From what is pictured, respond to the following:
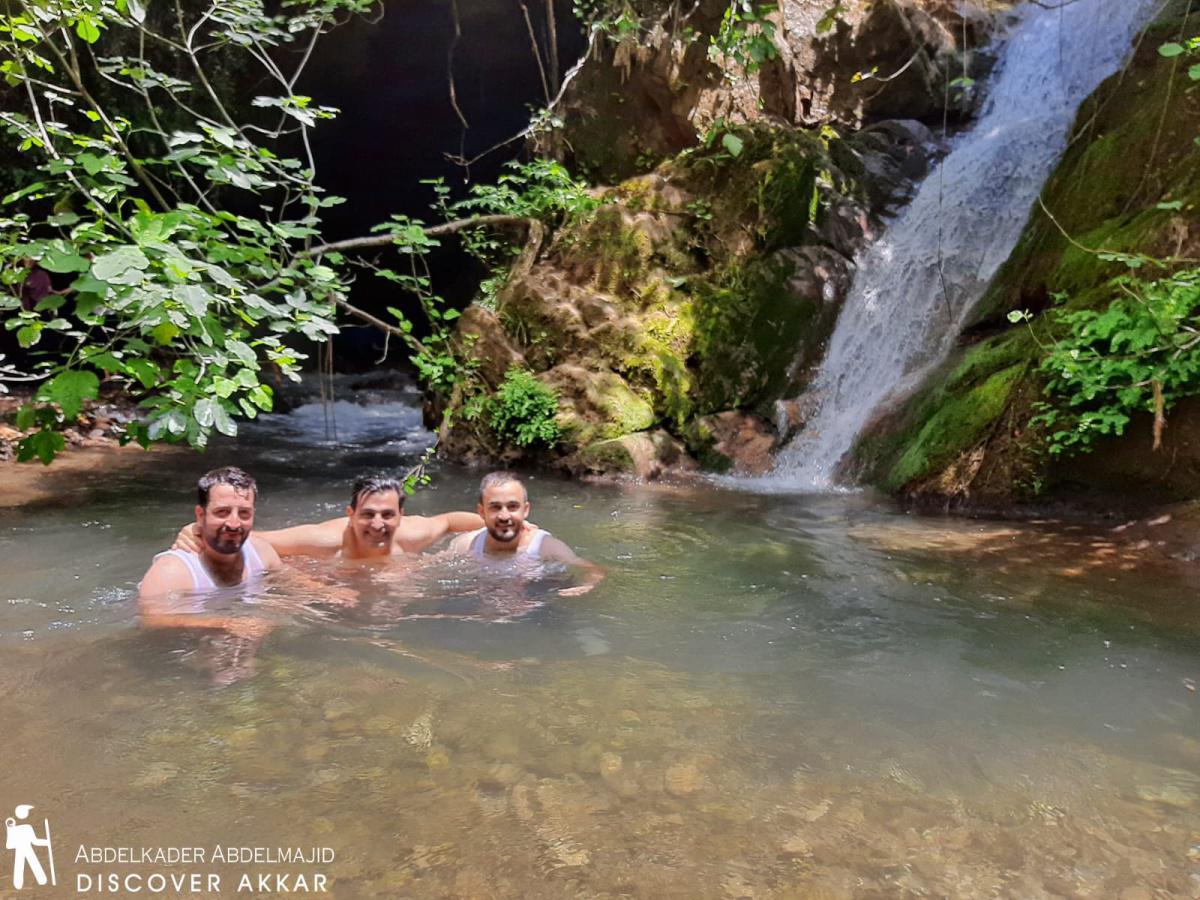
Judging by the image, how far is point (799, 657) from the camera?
3.35 meters

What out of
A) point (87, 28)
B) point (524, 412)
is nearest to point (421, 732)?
point (87, 28)

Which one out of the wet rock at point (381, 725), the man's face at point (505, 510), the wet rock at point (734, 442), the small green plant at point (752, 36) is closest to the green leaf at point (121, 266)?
the wet rock at point (381, 725)

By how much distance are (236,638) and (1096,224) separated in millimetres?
7919

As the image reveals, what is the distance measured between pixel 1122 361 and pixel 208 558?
6.25 metres

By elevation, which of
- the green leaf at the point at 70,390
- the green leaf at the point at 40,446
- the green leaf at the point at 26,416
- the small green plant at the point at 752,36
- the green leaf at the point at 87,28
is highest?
the small green plant at the point at 752,36

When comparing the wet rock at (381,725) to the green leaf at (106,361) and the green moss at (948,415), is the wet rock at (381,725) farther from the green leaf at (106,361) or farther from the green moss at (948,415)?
the green moss at (948,415)

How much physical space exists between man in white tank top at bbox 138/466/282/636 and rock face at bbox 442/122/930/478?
531 cm

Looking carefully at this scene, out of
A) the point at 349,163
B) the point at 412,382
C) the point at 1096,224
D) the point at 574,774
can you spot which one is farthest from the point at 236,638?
the point at 349,163

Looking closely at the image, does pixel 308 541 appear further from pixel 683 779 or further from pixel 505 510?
pixel 683 779

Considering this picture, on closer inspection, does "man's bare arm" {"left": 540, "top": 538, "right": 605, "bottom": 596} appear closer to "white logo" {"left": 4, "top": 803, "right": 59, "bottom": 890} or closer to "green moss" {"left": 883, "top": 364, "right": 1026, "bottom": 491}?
"white logo" {"left": 4, "top": 803, "right": 59, "bottom": 890}

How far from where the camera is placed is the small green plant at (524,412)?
9203 mm

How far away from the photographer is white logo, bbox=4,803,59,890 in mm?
1755

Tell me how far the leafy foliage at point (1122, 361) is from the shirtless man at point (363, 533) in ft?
15.4

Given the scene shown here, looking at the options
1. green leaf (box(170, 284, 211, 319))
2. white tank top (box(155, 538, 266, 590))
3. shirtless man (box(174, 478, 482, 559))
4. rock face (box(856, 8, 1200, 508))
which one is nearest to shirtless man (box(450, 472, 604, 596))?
shirtless man (box(174, 478, 482, 559))
